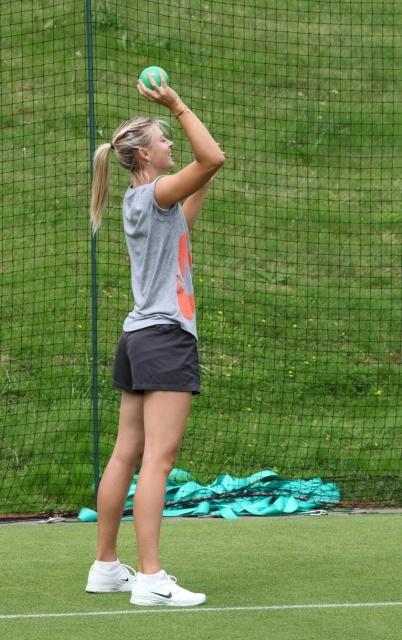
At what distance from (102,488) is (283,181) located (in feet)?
21.2

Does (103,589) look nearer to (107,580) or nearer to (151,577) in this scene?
(107,580)

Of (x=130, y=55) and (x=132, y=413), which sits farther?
(x=130, y=55)

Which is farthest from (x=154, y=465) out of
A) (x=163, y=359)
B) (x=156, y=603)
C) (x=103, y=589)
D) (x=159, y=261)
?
(x=159, y=261)

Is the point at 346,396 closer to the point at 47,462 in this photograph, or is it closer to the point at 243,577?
the point at 47,462

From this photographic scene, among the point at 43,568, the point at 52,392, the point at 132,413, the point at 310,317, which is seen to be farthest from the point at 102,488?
the point at 310,317

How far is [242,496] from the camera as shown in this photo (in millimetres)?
6473

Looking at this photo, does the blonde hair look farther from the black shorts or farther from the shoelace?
the shoelace

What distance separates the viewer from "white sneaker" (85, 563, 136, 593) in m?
4.24

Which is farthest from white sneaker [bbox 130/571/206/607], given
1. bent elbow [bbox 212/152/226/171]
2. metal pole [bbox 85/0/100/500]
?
metal pole [bbox 85/0/100/500]

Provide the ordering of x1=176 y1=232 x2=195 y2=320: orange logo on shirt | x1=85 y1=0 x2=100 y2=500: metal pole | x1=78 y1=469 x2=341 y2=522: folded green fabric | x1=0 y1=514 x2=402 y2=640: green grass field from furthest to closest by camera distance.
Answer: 1. x1=85 y1=0 x2=100 y2=500: metal pole
2. x1=78 y1=469 x2=341 y2=522: folded green fabric
3. x1=176 y1=232 x2=195 y2=320: orange logo on shirt
4. x1=0 y1=514 x2=402 y2=640: green grass field

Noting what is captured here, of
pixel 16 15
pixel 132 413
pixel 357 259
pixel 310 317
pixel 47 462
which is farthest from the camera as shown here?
pixel 16 15

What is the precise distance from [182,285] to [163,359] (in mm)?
286

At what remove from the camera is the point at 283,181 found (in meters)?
10.3

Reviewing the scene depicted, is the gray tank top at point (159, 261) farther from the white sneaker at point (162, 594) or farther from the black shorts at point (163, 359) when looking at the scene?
the white sneaker at point (162, 594)
